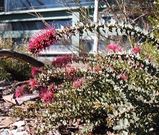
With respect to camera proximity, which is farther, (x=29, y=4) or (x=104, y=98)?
(x=29, y=4)

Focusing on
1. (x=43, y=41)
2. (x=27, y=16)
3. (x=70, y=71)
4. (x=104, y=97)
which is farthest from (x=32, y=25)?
(x=43, y=41)

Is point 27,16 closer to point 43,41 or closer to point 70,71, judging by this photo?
point 70,71

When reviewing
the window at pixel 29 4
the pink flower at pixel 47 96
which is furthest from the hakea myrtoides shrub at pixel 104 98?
the window at pixel 29 4

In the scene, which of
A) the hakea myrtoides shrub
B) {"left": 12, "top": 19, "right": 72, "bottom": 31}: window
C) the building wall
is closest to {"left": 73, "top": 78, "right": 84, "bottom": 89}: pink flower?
the hakea myrtoides shrub

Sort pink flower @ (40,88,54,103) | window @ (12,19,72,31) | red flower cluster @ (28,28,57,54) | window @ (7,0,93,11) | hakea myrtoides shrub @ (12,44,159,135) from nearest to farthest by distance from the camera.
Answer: hakea myrtoides shrub @ (12,44,159,135), red flower cluster @ (28,28,57,54), pink flower @ (40,88,54,103), window @ (12,19,72,31), window @ (7,0,93,11)

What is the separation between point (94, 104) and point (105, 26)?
0.62 meters

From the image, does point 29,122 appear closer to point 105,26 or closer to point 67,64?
point 67,64

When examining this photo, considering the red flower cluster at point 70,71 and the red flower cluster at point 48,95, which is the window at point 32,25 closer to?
the red flower cluster at point 48,95

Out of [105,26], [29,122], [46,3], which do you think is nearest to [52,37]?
[105,26]

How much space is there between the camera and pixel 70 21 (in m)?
11.4

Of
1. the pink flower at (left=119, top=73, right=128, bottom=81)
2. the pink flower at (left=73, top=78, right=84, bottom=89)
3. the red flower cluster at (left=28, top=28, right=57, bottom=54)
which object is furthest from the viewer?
the pink flower at (left=73, top=78, right=84, bottom=89)

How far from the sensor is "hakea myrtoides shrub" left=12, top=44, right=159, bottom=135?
3.07 m

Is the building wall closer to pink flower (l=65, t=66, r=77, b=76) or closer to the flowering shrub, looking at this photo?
pink flower (l=65, t=66, r=77, b=76)

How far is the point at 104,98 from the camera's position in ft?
11.4
